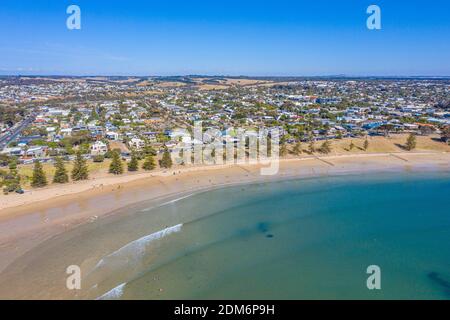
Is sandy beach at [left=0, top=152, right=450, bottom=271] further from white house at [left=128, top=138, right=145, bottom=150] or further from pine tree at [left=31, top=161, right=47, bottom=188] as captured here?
white house at [left=128, top=138, right=145, bottom=150]

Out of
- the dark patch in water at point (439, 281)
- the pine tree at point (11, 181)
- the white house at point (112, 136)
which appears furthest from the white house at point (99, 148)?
the dark patch in water at point (439, 281)

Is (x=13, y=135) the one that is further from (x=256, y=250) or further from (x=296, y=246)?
(x=296, y=246)

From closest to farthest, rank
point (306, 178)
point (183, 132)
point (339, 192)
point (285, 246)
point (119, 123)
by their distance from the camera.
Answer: point (285, 246) → point (339, 192) → point (306, 178) → point (183, 132) → point (119, 123)

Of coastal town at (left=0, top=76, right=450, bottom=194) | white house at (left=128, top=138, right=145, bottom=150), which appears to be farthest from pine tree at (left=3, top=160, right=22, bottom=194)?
white house at (left=128, top=138, right=145, bottom=150)

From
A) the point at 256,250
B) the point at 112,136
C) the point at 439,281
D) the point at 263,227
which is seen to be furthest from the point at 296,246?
the point at 112,136
